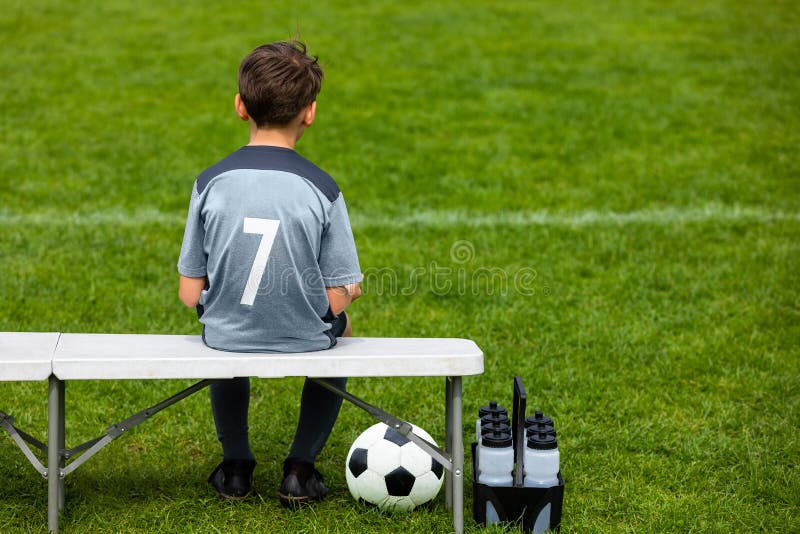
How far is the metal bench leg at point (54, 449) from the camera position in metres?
3.16

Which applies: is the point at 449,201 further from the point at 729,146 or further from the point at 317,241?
the point at 317,241

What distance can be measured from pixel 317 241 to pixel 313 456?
885 mm

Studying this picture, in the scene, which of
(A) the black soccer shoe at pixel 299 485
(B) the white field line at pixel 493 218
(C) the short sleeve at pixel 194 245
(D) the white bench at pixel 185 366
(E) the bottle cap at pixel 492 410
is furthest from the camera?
(B) the white field line at pixel 493 218

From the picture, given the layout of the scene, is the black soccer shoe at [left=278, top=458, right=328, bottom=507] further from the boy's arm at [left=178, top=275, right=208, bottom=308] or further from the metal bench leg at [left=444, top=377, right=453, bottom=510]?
the boy's arm at [left=178, top=275, right=208, bottom=308]

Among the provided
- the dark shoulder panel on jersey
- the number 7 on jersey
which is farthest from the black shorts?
the dark shoulder panel on jersey

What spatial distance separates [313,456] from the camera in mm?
3631

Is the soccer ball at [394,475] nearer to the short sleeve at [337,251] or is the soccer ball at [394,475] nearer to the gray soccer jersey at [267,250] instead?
the gray soccer jersey at [267,250]

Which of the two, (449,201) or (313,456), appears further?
(449,201)

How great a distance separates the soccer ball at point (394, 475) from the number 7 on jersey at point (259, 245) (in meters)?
0.78

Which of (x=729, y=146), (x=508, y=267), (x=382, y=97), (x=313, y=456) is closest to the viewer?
(x=313, y=456)

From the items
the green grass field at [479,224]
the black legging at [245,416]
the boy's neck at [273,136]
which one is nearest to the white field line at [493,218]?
the green grass field at [479,224]

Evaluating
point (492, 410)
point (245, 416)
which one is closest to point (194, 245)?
point (245, 416)

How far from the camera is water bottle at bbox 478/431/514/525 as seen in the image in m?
3.37

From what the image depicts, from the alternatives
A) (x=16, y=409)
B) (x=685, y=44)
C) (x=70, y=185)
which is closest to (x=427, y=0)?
(x=685, y=44)
